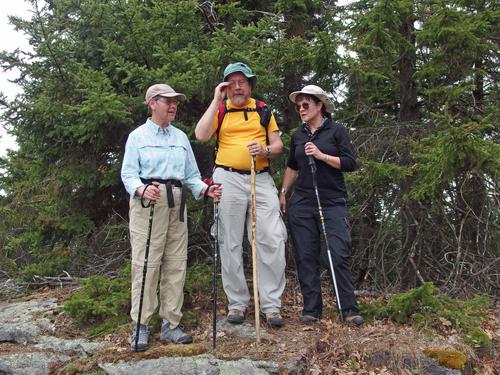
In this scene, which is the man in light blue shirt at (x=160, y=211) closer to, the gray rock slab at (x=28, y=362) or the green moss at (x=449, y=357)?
the gray rock slab at (x=28, y=362)

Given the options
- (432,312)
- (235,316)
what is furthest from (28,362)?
(432,312)

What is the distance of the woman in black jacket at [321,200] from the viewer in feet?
16.5

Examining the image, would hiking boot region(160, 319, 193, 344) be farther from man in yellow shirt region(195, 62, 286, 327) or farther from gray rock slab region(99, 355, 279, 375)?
man in yellow shirt region(195, 62, 286, 327)

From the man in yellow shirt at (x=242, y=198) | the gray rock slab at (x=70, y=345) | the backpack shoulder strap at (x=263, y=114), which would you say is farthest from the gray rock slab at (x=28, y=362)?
the backpack shoulder strap at (x=263, y=114)

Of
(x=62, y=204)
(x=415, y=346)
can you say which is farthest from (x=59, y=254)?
(x=415, y=346)

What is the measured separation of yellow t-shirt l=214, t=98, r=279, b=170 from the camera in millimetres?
5105

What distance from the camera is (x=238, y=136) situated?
5148 mm

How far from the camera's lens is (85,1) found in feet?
21.5

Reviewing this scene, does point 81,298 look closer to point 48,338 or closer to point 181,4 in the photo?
point 48,338

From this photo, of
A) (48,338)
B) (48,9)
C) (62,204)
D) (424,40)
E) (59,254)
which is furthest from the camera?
(48,9)

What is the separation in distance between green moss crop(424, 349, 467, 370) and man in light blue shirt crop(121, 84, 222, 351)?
7.43 feet

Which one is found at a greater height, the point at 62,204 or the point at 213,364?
the point at 62,204

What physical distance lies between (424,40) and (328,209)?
3147mm

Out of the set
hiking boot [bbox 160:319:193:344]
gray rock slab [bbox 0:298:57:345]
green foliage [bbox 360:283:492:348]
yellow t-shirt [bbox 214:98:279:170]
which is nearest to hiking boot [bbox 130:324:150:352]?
hiking boot [bbox 160:319:193:344]
